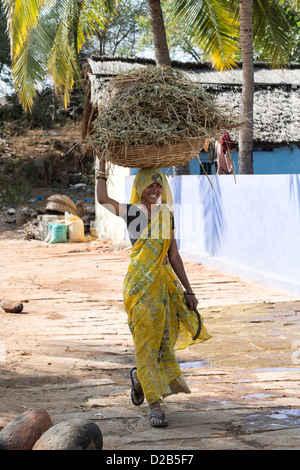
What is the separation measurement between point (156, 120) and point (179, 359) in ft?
7.43

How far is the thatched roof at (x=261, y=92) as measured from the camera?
16219mm

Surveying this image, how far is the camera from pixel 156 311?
148 inches

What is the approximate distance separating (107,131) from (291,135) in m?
13.1

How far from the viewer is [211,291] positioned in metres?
8.67

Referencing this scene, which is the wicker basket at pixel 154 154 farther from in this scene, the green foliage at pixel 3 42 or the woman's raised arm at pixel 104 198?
the green foliage at pixel 3 42

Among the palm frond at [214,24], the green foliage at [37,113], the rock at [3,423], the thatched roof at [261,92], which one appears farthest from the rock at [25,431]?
the green foliage at [37,113]

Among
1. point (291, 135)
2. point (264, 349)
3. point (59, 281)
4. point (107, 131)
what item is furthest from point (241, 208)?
point (291, 135)

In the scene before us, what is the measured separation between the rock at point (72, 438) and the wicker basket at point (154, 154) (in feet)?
5.78

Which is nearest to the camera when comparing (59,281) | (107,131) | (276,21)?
(107,131)

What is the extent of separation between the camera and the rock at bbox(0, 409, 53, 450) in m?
3.00

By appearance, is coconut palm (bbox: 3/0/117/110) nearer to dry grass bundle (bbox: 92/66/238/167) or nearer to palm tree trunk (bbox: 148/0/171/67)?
palm tree trunk (bbox: 148/0/171/67)

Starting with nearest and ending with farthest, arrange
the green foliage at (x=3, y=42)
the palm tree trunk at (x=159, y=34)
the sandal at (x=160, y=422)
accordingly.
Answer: the sandal at (x=160, y=422), the palm tree trunk at (x=159, y=34), the green foliage at (x=3, y=42)
